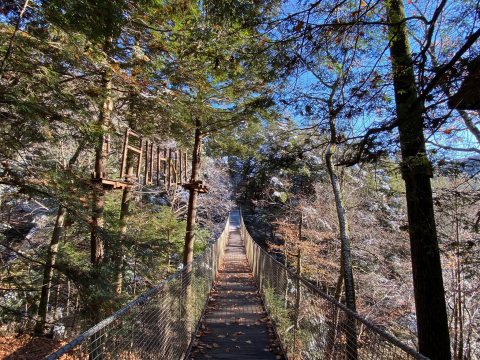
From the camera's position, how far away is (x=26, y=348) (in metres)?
7.01

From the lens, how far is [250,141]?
9.03 m

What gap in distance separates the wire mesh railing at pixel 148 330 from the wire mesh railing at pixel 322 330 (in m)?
1.43

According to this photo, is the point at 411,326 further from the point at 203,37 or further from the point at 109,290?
the point at 203,37

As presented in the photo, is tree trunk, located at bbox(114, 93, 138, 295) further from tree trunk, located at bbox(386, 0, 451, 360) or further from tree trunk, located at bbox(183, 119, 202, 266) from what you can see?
tree trunk, located at bbox(386, 0, 451, 360)

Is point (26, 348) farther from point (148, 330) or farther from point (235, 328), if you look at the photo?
point (148, 330)

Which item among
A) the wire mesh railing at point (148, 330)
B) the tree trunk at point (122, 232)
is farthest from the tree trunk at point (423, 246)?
the tree trunk at point (122, 232)

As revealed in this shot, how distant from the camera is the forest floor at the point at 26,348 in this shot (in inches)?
257

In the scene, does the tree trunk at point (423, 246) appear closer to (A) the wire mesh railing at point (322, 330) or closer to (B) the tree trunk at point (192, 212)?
(A) the wire mesh railing at point (322, 330)

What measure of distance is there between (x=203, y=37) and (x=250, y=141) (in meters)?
5.84

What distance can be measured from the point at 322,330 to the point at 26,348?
687 centimetres

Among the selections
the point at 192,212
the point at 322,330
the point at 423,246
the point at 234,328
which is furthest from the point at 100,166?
the point at 423,246

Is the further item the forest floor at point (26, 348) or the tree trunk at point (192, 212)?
the tree trunk at point (192, 212)

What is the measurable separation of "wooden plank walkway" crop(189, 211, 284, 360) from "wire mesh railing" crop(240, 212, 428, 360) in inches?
10.0

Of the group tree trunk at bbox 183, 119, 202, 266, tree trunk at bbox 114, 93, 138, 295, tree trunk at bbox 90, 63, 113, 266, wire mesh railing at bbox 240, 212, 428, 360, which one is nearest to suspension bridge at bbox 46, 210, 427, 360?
wire mesh railing at bbox 240, 212, 428, 360
